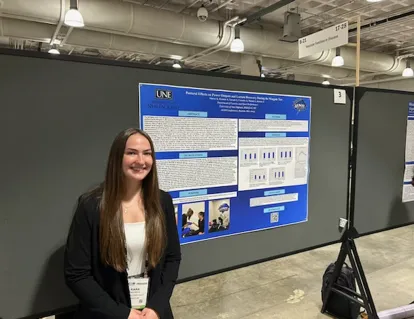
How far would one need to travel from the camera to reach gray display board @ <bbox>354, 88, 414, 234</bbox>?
2211mm

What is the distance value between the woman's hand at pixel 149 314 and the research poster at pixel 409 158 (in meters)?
2.11

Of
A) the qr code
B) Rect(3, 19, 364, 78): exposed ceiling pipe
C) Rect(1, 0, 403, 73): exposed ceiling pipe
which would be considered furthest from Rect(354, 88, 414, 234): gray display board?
Rect(3, 19, 364, 78): exposed ceiling pipe

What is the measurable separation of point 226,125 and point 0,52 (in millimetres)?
1023

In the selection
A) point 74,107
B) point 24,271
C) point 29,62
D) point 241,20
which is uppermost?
point 241,20

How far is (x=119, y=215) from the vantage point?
4.09ft

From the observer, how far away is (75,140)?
4.41 feet

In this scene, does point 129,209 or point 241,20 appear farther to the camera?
point 241,20

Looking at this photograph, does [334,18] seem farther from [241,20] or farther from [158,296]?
[158,296]

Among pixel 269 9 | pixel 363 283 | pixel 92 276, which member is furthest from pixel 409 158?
pixel 269 9

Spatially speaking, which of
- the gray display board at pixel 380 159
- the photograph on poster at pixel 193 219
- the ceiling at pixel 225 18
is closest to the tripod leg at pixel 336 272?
the gray display board at pixel 380 159

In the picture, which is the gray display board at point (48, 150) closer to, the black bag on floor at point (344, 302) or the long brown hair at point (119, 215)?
the long brown hair at point (119, 215)

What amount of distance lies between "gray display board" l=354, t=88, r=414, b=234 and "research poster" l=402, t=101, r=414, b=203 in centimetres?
4

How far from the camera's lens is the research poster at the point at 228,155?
60.6 inches

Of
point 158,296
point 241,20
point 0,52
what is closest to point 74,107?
point 0,52
